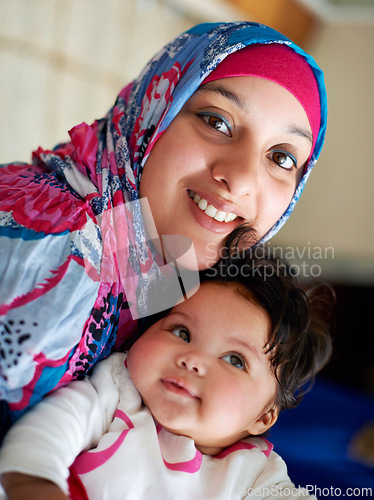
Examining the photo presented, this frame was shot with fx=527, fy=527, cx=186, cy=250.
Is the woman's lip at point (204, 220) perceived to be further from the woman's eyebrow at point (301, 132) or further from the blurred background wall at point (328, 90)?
the blurred background wall at point (328, 90)

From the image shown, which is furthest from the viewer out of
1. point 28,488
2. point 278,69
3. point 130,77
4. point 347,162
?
point 347,162

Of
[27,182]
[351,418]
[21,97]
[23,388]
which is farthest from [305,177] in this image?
[21,97]

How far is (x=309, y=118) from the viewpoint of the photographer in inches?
37.8

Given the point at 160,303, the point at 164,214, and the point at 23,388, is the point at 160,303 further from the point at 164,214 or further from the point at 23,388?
the point at 23,388

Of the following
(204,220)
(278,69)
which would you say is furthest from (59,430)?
(278,69)

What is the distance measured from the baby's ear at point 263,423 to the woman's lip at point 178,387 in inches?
6.1

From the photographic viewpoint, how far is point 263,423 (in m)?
0.86

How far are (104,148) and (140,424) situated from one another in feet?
1.56

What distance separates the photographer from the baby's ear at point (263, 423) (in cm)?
85

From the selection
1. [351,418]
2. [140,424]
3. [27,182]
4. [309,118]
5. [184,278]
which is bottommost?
[351,418]

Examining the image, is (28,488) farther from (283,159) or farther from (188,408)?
(283,159)

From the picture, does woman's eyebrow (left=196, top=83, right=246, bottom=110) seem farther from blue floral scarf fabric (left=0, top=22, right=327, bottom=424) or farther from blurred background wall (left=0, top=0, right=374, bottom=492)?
blurred background wall (left=0, top=0, right=374, bottom=492)

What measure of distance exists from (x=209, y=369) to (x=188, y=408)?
65 millimetres

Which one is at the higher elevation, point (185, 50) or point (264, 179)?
point (185, 50)
